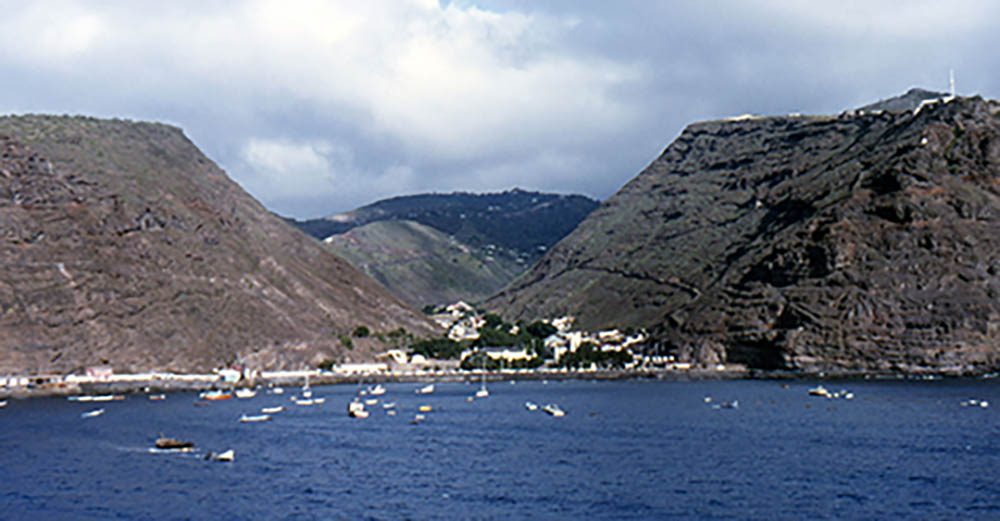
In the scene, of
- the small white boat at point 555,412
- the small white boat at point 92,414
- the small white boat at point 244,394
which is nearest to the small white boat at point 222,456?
the small white boat at point 555,412

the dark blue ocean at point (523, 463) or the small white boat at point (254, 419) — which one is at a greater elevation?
the small white boat at point (254, 419)

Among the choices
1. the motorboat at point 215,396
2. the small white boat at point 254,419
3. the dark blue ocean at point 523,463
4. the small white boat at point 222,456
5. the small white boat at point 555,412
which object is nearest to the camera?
the dark blue ocean at point 523,463

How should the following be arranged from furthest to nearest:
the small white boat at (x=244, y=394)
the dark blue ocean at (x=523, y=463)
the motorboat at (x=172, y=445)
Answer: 1. the small white boat at (x=244, y=394)
2. the motorboat at (x=172, y=445)
3. the dark blue ocean at (x=523, y=463)

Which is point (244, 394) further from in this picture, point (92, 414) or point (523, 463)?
point (523, 463)

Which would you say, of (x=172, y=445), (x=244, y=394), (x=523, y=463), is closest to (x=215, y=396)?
(x=244, y=394)

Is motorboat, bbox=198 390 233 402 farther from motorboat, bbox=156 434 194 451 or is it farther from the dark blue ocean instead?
motorboat, bbox=156 434 194 451

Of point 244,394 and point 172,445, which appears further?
point 244,394

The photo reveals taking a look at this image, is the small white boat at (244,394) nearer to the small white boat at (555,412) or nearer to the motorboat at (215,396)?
the motorboat at (215,396)

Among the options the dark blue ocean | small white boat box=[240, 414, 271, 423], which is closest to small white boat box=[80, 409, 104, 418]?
the dark blue ocean
